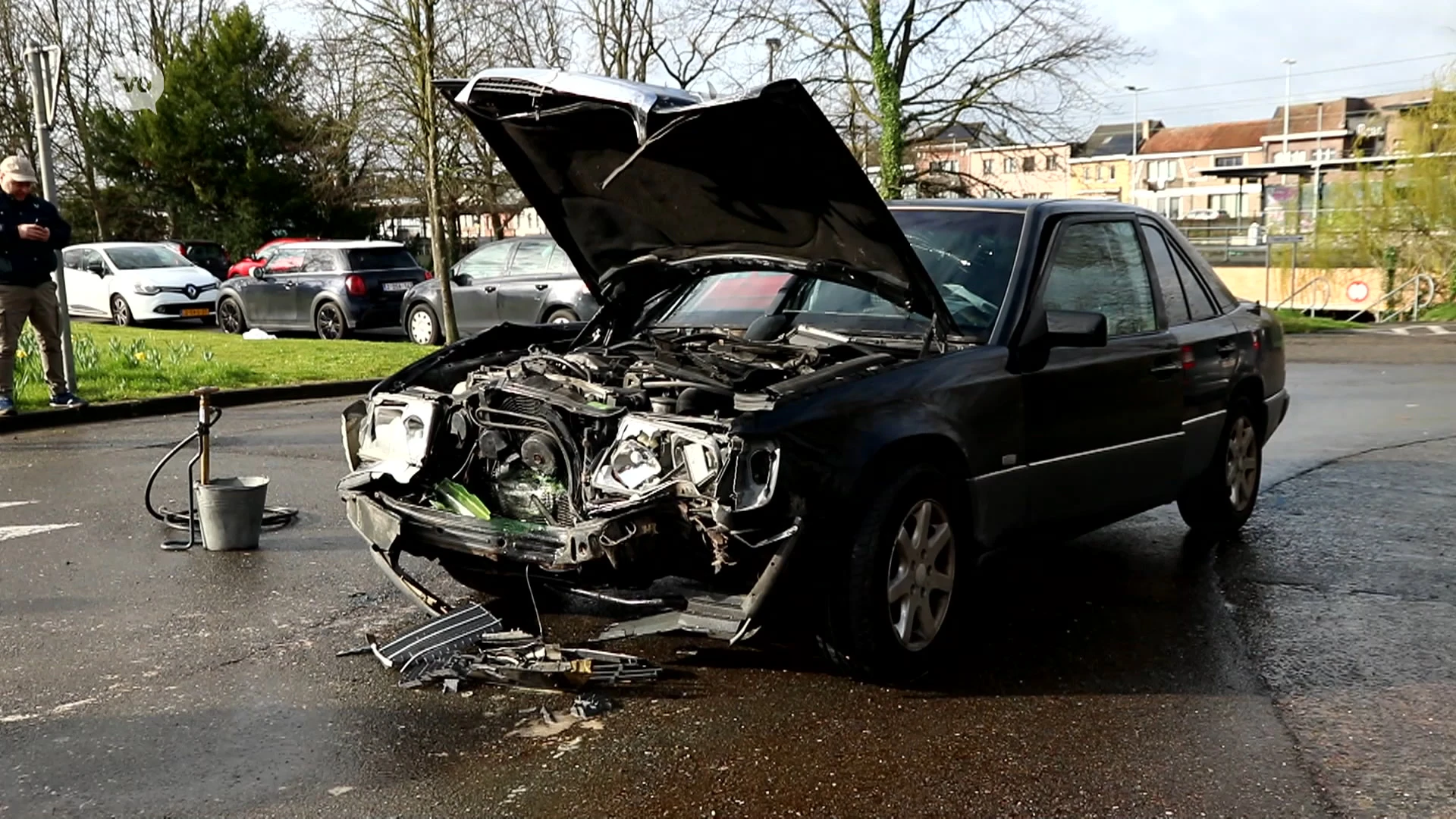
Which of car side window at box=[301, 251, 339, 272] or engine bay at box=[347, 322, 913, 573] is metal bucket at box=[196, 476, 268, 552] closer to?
engine bay at box=[347, 322, 913, 573]

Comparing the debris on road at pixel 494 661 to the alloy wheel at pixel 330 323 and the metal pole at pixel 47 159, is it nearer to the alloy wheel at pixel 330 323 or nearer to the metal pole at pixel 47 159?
the metal pole at pixel 47 159

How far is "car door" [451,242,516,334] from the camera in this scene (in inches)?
743

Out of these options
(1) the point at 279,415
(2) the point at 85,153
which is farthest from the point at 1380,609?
(2) the point at 85,153

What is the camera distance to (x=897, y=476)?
4785 millimetres

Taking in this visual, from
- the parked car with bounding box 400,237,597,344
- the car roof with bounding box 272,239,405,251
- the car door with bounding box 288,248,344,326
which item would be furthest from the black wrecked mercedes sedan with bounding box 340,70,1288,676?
the car roof with bounding box 272,239,405,251

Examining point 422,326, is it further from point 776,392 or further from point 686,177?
point 776,392

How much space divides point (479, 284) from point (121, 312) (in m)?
9.32

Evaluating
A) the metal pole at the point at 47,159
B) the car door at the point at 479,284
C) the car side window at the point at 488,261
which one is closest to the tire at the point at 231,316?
the car door at the point at 479,284

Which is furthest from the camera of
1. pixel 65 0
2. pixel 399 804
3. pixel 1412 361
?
pixel 65 0

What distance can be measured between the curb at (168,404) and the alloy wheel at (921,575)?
7460 millimetres

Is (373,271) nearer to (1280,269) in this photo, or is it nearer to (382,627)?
(382,627)

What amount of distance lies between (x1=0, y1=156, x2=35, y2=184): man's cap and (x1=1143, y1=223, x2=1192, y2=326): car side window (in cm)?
821

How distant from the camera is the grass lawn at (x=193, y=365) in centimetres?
1261

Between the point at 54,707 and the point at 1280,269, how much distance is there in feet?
138
